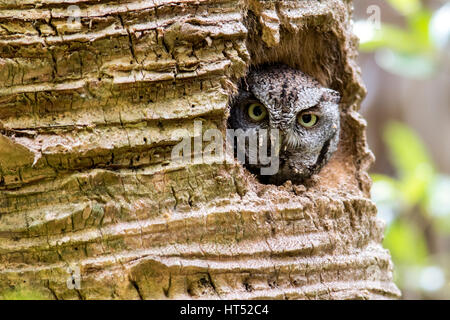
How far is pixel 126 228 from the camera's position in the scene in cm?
232

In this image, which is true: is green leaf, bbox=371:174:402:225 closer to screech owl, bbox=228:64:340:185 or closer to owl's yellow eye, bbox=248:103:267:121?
screech owl, bbox=228:64:340:185

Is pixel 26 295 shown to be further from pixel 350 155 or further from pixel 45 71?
pixel 350 155

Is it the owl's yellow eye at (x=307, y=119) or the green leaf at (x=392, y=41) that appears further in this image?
the green leaf at (x=392, y=41)

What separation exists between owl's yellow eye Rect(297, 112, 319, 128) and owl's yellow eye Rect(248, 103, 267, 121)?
285 mm

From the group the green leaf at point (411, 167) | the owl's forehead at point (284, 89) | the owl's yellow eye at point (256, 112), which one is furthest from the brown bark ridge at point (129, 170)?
the green leaf at point (411, 167)

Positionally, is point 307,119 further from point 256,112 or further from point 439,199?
point 439,199

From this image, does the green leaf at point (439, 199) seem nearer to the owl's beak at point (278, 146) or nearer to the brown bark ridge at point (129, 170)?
the owl's beak at point (278, 146)

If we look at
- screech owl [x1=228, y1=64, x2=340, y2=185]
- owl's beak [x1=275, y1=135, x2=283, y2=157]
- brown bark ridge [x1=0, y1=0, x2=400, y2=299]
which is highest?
screech owl [x1=228, y1=64, x2=340, y2=185]

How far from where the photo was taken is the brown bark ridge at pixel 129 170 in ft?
7.55

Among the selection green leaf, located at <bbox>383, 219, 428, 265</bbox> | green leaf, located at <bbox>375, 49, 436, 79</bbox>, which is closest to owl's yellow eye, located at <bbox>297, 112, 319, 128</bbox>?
green leaf, located at <bbox>375, 49, 436, 79</bbox>

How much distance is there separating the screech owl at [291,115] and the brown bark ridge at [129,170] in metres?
1.00

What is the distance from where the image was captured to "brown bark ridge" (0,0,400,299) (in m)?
2.30

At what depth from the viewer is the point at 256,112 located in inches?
146

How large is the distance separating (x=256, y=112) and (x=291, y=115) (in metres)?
0.26
